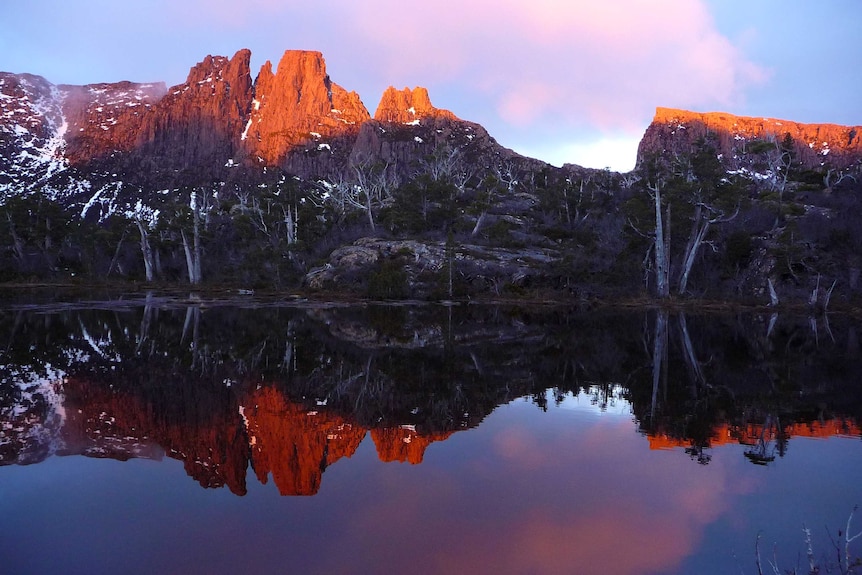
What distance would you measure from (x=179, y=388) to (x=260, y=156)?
151903 millimetres

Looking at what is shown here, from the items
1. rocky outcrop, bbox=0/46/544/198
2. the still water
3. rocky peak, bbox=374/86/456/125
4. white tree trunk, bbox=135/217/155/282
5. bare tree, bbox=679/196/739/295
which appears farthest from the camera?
rocky peak, bbox=374/86/456/125

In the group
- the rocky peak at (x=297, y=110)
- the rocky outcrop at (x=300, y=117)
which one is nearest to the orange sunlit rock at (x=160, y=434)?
the rocky outcrop at (x=300, y=117)

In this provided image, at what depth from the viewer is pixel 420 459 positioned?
8266 mm

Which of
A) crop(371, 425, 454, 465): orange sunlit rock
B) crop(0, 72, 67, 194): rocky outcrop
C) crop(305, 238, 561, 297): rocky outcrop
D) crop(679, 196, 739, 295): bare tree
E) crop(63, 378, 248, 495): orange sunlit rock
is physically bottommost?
crop(63, 378, 248, 495): orange sunlit rock

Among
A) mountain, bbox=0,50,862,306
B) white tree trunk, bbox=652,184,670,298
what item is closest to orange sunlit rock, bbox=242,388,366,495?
mountain, bbox=0,50,862,306

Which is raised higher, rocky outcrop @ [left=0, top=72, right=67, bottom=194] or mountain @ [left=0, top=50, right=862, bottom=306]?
rocky outcrop @ [left=0, top=72, right=67, bottom=194]

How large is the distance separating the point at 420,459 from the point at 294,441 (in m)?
2.00

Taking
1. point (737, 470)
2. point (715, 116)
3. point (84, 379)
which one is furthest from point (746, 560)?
point (715, 116)

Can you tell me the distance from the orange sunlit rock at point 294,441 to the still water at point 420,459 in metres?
0.05

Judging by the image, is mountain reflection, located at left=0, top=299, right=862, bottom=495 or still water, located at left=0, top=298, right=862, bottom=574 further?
mountain reflection, located at left=0, top=299, right=862, bottom=495

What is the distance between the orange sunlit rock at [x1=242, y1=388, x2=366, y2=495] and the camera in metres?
7.49

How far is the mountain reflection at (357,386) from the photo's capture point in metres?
8.73

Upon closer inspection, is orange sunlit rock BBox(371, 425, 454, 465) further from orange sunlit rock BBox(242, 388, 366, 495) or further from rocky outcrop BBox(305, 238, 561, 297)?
rocky outcrop BBox(305, 238, 561, 297)

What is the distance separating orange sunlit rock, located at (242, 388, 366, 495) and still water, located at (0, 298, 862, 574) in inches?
1.8
